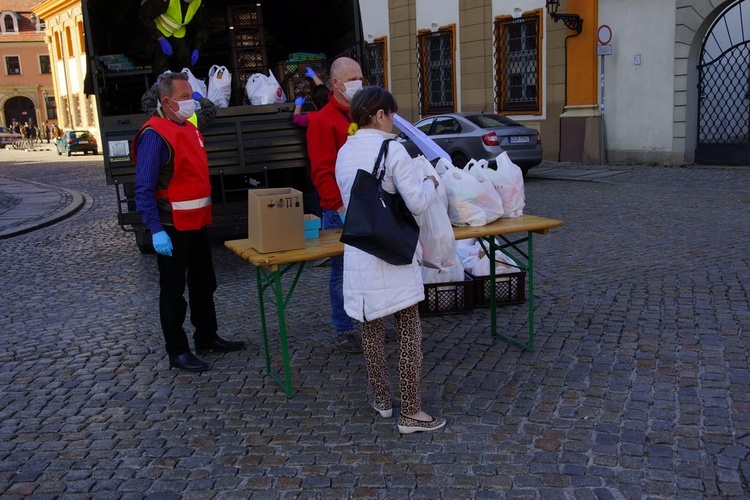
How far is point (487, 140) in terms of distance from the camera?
48.6ft

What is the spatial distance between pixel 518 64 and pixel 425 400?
651 inches

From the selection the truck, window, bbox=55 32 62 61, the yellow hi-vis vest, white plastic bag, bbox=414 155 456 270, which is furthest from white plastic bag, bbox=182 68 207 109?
window, bbox=55 32 62 61

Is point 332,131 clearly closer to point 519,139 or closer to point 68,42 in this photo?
point 519,139

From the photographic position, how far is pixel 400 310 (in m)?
3.89

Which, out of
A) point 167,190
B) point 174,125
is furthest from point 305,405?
point 174,125

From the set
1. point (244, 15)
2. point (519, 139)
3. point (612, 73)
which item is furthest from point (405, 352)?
point (612, 73)

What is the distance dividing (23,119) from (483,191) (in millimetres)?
69668

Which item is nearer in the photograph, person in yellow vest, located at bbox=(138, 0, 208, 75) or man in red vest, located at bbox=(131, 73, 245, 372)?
man in red vest, located at bbox=(131, 73, 245, 372)

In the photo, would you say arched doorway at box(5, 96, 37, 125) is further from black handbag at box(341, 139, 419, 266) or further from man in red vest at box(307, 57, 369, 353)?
black handbag at box(341, 139, 419, 266)

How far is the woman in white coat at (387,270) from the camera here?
3.69m

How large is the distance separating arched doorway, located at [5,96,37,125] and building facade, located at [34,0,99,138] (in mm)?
17817

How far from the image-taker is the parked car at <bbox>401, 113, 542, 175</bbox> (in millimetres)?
14891

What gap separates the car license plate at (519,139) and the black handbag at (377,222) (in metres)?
11.8

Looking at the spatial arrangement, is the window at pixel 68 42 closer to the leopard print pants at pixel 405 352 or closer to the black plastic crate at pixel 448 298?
the black plastic crate at pixel 448 298
